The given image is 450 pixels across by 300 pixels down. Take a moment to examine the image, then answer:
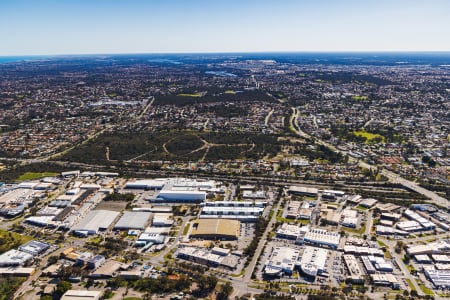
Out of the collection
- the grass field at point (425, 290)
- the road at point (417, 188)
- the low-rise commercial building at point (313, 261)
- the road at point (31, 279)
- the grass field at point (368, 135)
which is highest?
the grass field at point (368, 135)

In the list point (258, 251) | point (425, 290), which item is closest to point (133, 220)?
point (258, 251)

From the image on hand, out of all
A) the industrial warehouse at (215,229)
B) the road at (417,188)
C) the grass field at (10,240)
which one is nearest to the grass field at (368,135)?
the road at (417,188)

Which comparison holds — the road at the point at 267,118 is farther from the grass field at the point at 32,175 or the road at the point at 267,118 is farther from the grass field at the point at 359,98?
the grass field at the point at 32,175

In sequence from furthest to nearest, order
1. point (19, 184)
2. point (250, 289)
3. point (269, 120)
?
point (269, 120)
point (19, 184)
point (250, 289)

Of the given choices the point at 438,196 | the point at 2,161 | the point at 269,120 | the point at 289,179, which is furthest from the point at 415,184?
the point at 2,161

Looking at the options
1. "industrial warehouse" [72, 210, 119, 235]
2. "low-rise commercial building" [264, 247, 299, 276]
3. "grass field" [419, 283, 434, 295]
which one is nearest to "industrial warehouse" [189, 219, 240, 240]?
"low-rise commercial building" [264, 247, 299, 276]

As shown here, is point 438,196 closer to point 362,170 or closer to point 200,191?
point 362,170

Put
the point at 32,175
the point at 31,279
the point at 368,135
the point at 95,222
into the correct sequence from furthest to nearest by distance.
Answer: the point at 368,135, the point at 32,175, the point at 95,222, the point at 31,279

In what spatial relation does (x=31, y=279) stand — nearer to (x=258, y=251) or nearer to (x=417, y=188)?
(x=258, y=251)

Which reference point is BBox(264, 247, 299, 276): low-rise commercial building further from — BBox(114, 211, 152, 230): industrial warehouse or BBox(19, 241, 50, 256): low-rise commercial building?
BBox(19, 241, 50, 256): low-rise commercial building
